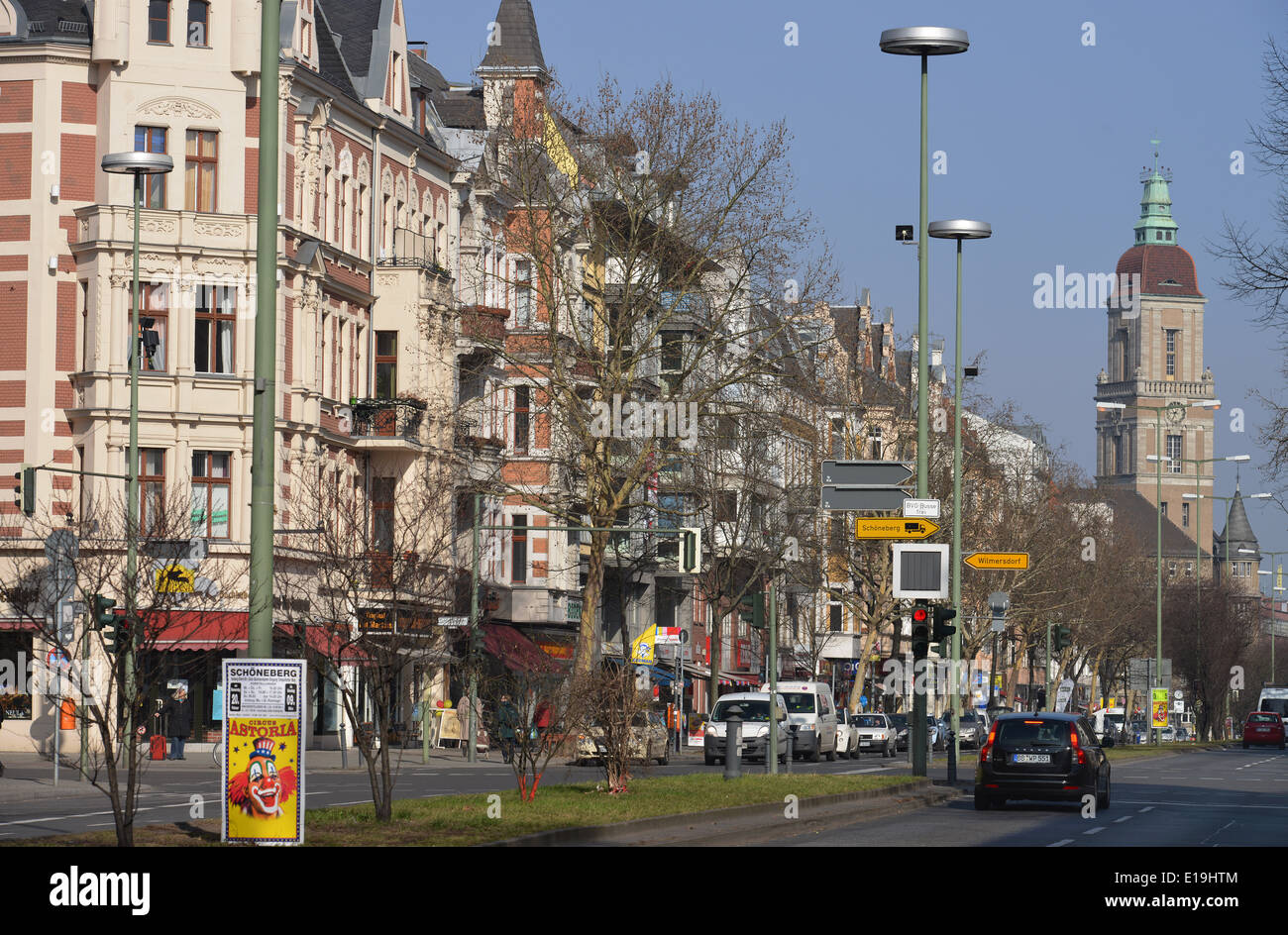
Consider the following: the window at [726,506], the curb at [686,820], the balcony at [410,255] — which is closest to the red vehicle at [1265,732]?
the window at [726,506]

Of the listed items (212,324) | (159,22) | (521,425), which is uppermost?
(159,22)

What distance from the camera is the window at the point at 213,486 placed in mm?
47250

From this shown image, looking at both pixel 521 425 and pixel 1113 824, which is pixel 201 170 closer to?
pixel 521 425

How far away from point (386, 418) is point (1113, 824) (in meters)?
29.3

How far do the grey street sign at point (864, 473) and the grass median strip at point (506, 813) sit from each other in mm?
4422

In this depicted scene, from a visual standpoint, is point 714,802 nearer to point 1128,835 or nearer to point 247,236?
point 1128,835

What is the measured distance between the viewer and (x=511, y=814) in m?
22.6

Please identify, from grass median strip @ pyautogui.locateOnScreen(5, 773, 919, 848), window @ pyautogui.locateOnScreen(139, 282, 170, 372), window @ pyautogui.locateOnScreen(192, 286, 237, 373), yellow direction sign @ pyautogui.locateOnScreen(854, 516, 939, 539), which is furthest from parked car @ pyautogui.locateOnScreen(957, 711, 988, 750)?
yellow direction sign @ pyautogui.locateOnScreen(854, 516, 939, 539)

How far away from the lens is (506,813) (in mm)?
22719

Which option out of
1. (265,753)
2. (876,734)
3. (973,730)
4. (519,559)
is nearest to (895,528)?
(265,753)

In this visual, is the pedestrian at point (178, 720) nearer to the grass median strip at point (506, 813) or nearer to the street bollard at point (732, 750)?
the grass median strip at point (506, 813)

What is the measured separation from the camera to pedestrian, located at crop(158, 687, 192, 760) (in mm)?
46312

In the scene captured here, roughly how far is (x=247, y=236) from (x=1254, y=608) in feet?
304
